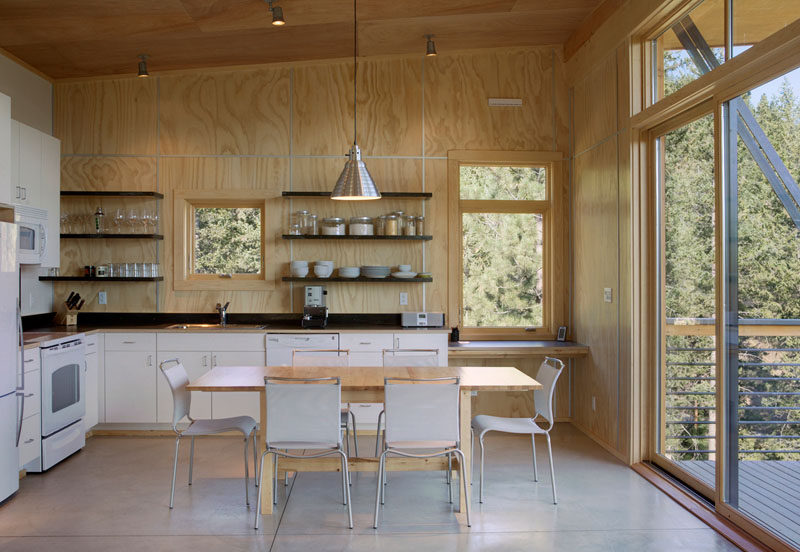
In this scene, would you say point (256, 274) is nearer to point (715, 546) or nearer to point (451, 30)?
point (451, 30)

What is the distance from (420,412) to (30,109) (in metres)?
4.60

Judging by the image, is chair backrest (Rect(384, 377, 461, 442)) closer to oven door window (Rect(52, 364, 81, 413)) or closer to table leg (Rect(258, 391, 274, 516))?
table leg (Rect(258, 391, 274, 516))

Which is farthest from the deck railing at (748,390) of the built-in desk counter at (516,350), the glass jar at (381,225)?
the glass jar at (381,225)

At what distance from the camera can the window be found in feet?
19.9

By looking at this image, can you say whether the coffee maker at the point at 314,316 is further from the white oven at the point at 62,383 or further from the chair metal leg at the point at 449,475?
the chair metal leg at the point at 449,475

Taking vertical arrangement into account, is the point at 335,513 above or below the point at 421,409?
below

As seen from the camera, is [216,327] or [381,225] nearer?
[216,327]

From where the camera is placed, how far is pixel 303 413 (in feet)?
11.1

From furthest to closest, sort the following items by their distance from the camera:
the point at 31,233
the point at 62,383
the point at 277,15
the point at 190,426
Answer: the point at 31,233
the point at 62,383
the point at 277,15
the point at 190,426

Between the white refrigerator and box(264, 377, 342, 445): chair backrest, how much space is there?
5.75 ft

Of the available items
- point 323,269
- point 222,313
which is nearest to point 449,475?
point 323,269

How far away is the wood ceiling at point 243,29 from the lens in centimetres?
453

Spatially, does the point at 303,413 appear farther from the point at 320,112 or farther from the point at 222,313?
the point at 320,112

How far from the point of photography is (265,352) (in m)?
5.47
